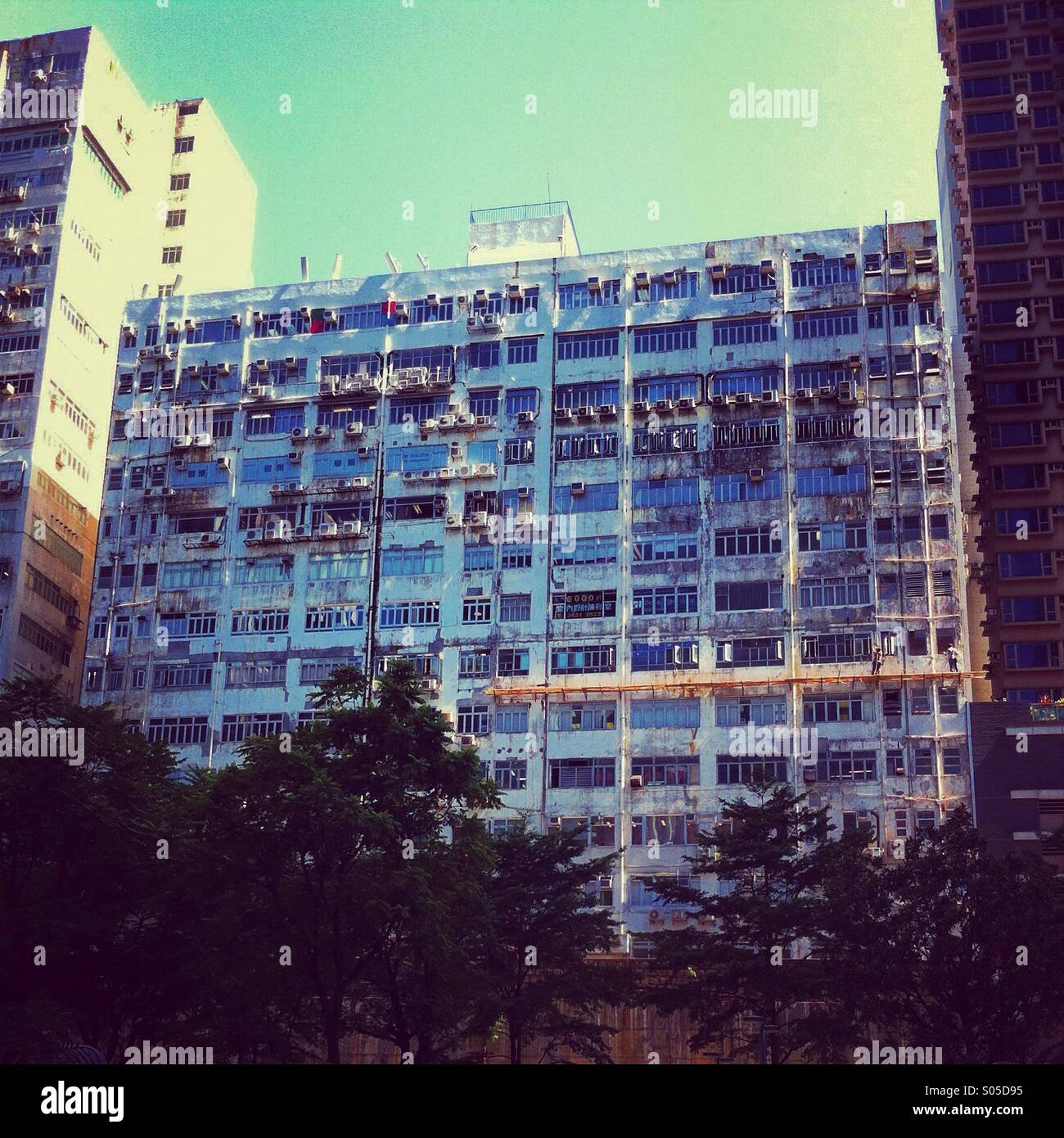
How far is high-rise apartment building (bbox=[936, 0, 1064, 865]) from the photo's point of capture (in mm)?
73688

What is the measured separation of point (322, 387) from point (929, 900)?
43.0m

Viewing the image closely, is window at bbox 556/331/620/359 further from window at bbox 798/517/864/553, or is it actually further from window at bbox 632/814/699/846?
window at bbox 632/814/699/846

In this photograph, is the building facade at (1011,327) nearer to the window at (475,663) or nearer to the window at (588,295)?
the window at (588,295)

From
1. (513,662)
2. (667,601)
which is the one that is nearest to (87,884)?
(513,662)

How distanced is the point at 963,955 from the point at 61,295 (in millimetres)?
57702

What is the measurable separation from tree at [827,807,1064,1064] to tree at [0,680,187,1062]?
63.9 feet

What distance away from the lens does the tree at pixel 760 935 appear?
1853 inches

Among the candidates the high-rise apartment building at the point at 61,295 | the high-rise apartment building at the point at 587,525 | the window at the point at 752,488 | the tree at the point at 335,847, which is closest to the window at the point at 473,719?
the high-rise apartment building at the point at 587,525

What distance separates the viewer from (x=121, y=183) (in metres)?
87.0

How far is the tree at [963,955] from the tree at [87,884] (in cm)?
1946

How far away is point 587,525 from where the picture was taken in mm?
72062

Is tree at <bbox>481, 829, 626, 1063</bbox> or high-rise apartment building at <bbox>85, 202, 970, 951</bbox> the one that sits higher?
high-rise apartment building at <bbox>85, 202, 970, 951</bbox>

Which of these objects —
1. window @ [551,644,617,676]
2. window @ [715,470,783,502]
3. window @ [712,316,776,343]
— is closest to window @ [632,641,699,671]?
window @ [551,644,617,676]
